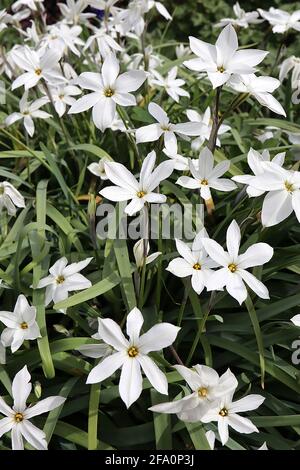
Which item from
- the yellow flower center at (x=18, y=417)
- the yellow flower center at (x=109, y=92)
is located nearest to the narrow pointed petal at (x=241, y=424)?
the yellow flower center at (x=18, y=417)

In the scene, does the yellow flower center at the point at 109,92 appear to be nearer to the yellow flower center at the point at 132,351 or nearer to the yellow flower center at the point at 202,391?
the yellow flower center at the point at 132,351

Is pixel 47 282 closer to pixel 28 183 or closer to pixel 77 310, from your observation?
pixel 77 310

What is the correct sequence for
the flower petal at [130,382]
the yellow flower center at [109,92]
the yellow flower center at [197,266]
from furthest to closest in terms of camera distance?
the yellow flower center at [109,92] → the yellow flower center at [197,266] → the flower petal at [130,382]

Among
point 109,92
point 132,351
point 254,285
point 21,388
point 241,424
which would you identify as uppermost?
point 109,92

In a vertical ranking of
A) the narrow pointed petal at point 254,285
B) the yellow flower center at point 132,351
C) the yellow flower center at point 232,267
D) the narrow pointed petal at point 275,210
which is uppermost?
the narrow pointed petal at point 275,210

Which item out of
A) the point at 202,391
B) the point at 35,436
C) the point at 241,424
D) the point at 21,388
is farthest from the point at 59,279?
the point at 241,424

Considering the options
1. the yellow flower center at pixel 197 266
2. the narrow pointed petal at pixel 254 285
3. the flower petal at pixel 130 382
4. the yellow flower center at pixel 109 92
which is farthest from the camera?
the yellow flower center at pixel 109 92

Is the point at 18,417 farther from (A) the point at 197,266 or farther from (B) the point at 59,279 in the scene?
(A) the point at 197,266

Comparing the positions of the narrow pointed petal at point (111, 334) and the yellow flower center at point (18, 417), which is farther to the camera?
the yellow flower center at point (18, 417)

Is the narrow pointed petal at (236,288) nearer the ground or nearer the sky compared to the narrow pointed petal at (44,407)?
nearer the sky
